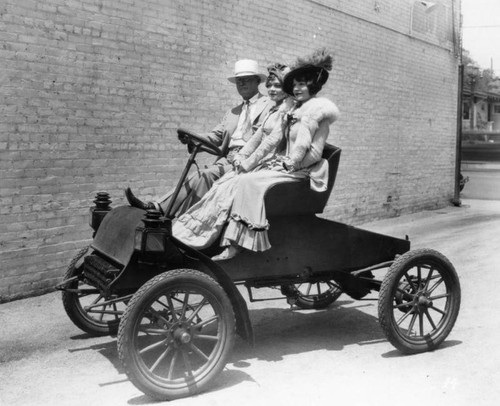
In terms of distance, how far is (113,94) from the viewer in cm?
714

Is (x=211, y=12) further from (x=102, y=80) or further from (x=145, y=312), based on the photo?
(x=145, y=312)

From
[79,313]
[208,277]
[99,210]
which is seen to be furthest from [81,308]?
[208,277]

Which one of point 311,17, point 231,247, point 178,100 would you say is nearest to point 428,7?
point 311,17

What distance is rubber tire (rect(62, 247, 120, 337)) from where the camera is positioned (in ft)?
15.4

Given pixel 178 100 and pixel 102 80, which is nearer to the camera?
pixel 102 80

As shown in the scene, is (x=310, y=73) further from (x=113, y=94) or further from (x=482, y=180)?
(x=482, y=180)

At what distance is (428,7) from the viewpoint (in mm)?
14445

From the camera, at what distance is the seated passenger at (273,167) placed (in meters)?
4.16

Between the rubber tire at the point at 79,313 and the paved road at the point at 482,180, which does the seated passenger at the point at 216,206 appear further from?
the paved road at the point at 482,180

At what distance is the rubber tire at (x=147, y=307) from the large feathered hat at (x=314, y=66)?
172cm

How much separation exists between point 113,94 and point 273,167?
10.3 feet

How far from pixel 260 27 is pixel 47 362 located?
6.32 metres

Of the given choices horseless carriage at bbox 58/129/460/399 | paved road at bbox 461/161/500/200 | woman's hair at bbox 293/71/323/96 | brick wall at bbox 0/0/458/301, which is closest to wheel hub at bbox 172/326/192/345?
horseless carriage at bbox 58/129/460/399

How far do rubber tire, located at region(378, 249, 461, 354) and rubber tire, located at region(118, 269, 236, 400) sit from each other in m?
1.15
